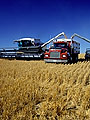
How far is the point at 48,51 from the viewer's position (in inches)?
640

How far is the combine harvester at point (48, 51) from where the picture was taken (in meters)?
12.8

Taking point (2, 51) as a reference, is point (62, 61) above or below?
below

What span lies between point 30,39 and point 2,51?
3.97m

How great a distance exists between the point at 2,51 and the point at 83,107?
1765cm

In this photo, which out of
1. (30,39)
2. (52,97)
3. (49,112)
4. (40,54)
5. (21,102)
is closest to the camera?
(49,112)

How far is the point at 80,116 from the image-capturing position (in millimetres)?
2830

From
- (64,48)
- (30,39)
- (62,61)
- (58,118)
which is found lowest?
(58,118)

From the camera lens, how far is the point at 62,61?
40.8 feet

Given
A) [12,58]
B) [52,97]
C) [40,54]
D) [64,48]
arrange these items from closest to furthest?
1. [52,97]
2. [64,48]
3. [40,54]
4. [12,58]

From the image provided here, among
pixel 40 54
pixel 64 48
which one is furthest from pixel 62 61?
pixel 40 54

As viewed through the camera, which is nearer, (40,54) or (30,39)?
(40,54)

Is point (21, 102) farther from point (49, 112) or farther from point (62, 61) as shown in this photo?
point (62, 61)

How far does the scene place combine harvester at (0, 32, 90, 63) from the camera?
505 inches

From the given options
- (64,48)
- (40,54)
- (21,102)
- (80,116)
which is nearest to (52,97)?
(21,102)
